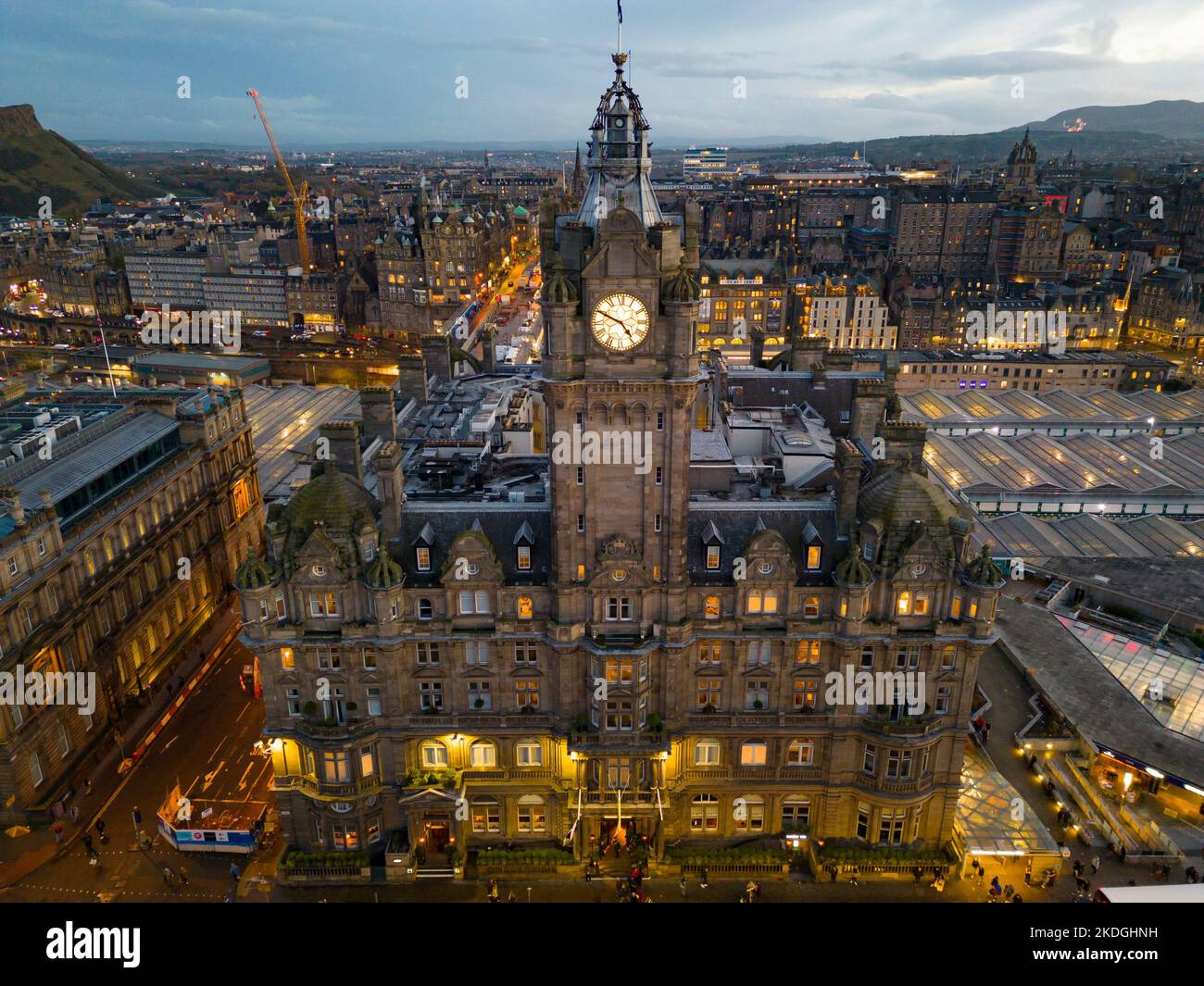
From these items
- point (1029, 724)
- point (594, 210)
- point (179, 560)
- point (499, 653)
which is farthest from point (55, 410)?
point (1029, 724)

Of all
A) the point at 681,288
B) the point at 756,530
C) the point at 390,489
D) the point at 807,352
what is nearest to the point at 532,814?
the point at 390,489

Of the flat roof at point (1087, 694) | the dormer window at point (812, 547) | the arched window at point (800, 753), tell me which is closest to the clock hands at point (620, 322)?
the dormer window at point (812, 547)

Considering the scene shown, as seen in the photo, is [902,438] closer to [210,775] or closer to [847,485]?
[847,485]

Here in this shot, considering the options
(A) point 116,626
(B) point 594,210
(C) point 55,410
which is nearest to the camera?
(B) point 594,210

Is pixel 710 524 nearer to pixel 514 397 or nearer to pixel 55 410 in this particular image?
pixel 514 397

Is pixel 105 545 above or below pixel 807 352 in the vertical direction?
below

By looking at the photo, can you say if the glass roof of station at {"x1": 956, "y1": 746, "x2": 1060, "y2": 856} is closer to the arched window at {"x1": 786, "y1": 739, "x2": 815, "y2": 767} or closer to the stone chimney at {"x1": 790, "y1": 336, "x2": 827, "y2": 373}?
the arched window at {"x1": 786, "y1": 739, "x2": 815, "y2": 767}
